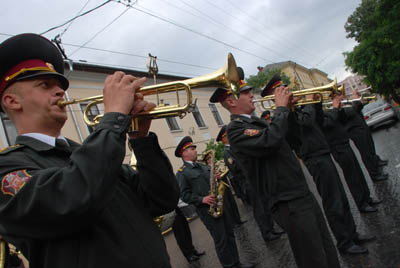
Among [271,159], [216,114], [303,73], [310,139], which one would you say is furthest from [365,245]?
[303,73]

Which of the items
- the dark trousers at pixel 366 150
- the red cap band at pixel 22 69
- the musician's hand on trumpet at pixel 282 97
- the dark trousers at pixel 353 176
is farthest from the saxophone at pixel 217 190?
the red cap band at pixel 22 69

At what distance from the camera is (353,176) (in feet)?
15.6

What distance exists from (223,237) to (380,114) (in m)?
→ 13.7

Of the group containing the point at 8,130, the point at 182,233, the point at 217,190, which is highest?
the point at 8,130

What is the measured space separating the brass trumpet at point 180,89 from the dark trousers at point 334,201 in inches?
84.0

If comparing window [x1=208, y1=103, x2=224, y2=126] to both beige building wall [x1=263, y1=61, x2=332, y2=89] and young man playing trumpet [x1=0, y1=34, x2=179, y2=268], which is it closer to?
young man playing trumpet [x1=0, y1=34, x2=179, y2=268]

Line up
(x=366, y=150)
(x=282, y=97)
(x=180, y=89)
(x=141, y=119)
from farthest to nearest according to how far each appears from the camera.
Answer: (x=366, y=150) < (x=282, y=97) < (x=180, y=89) < (x=141, y=119)

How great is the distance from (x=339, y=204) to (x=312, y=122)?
1216 mm

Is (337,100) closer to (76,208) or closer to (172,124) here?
(76,208)

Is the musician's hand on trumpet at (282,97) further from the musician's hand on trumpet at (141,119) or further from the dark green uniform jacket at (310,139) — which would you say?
the musician's hand on trumpet at (141,119)

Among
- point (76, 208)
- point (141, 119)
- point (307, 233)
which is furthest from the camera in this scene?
point (307, 233)

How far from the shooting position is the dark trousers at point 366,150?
6.16 metres

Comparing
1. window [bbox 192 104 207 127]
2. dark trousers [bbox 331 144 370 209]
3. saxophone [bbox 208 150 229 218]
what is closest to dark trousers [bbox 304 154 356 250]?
dark trousers [bbox 331 144 370 209]

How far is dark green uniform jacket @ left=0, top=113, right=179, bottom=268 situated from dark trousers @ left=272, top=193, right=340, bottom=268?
152cm
